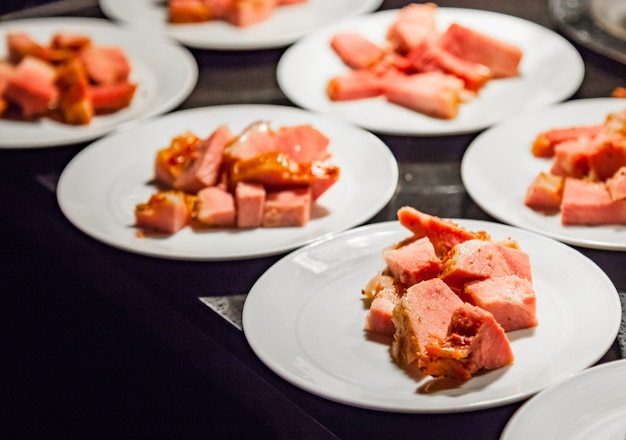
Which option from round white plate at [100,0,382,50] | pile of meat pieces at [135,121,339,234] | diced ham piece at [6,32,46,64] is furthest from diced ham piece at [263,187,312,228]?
diced ham piece at [6,32,46,64]

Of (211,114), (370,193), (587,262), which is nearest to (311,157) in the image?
(370,193)

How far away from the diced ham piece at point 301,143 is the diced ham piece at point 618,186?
557 millimetres

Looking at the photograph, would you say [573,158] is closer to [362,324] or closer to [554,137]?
[554,137]

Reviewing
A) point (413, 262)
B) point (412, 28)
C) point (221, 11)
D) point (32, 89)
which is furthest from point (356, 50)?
point (413, 262)

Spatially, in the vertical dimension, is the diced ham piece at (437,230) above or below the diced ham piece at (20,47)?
above

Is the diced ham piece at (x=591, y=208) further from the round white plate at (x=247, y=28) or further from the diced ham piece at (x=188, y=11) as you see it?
the diced ham piece at (x=188, y=11)

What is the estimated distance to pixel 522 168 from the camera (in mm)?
1900

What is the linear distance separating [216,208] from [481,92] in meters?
0.82

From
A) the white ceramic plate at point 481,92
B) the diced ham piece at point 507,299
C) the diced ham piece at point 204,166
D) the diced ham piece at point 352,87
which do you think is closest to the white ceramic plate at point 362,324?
the diced ham piece at point 507,299

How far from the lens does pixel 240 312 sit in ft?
5.01

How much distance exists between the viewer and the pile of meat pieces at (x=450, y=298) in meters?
1.27

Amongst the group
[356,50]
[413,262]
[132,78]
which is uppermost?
[413,262]

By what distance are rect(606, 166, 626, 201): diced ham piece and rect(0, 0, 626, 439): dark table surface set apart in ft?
0.38

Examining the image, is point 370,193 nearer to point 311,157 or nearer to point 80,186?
point 311,157
